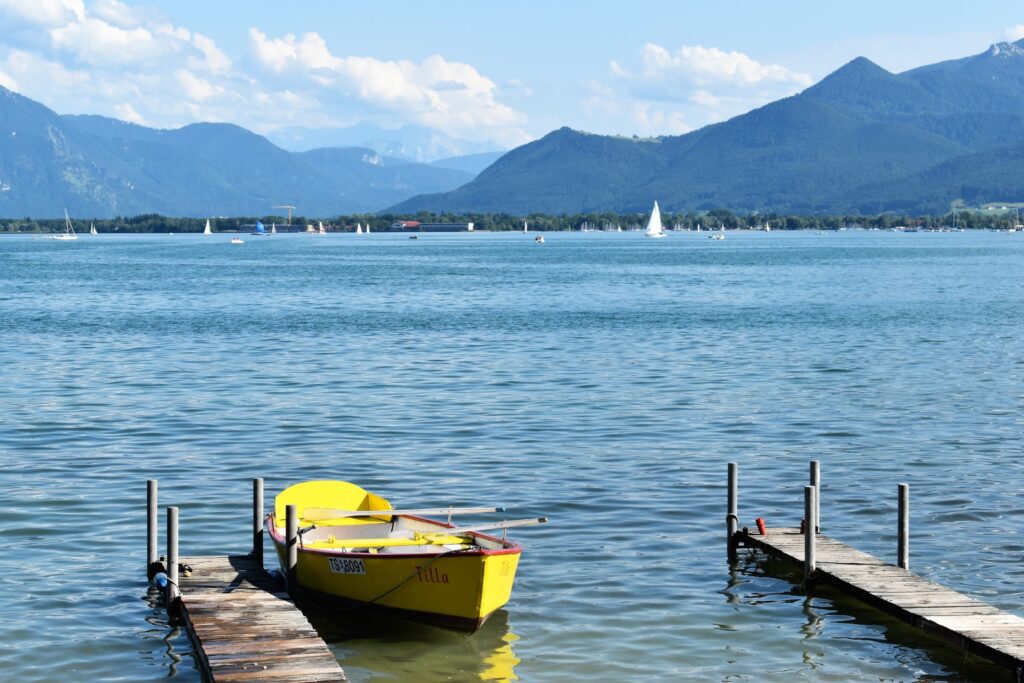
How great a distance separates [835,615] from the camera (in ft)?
78.6

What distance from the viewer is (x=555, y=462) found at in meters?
36.2

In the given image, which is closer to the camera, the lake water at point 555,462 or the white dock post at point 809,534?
the lake water at point 555,462

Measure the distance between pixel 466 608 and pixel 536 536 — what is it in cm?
666

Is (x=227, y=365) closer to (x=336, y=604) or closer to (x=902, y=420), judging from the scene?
(x=902, y=420)

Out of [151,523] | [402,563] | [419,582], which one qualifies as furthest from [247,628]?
[151,523]

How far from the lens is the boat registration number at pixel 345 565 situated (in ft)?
75.0

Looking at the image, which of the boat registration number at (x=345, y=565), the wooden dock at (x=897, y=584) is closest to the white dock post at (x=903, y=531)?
the wooden dock at (x=897, y=584)

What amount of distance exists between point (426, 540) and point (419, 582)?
1.75 meters

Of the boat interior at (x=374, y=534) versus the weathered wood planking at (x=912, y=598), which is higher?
the boat interior at (x=374, y=534)

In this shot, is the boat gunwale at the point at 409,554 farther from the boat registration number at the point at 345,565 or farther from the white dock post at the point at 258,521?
the white dock post at the point at 258,521

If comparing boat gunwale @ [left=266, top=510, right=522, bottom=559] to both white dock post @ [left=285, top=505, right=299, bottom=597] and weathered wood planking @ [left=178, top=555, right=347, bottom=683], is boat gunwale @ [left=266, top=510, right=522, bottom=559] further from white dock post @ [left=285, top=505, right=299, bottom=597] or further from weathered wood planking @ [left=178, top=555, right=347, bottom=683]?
weathered wood planking @ [left=178, top=555, right=347, bottom=683]

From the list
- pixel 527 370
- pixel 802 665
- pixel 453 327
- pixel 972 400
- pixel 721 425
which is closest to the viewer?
pixel 802 665

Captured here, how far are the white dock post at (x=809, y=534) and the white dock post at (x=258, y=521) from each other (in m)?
9.38

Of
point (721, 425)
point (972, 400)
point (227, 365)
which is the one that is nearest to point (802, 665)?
point (721, 425)
